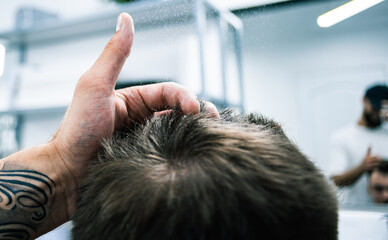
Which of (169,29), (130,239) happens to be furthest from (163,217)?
(169,29)

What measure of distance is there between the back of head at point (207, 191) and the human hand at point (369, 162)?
1.56 meters

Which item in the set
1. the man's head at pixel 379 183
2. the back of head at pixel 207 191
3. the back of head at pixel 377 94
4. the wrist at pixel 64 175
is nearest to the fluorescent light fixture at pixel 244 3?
the back of head at pixel 207 191

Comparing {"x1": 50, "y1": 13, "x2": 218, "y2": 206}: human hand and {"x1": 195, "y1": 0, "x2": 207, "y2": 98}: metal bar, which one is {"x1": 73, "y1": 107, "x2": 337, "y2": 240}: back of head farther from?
{"x1": 195, "y1": 0, "x2": 207, "y2": 98}: metal bar

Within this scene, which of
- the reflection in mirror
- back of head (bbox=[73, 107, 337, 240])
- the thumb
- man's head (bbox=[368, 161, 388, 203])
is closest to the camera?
back of head (bbox=[73, 107, 337, 240])

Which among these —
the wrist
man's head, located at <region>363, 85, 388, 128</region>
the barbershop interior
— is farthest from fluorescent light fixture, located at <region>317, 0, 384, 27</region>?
man's head, located at <region>363, 85, 388, 128</region>

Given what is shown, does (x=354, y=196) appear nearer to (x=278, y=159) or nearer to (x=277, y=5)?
(x=277, y=5)

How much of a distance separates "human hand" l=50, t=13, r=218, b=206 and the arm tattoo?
0.23ft

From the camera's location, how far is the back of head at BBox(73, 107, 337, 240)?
40 cm

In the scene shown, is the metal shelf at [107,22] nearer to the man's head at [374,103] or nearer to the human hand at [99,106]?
the human hand at [99,106]

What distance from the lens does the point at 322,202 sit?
462 mm

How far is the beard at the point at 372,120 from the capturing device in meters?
2.06

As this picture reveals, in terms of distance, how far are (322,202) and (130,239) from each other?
0.27 metres

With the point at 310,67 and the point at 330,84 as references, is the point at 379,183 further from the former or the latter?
the point at 330,84

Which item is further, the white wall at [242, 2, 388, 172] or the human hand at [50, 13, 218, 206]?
the white wall at [242, 2, 388, 172]
